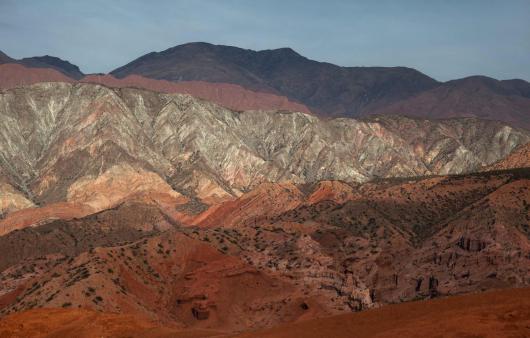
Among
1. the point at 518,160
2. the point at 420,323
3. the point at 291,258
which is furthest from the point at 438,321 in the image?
the point at 518,160

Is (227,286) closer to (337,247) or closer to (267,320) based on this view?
(267,320)

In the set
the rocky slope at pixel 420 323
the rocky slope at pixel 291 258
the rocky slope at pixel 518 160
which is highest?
the rocky slope at pixel 518 160

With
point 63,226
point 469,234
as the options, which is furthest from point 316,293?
point 63,226

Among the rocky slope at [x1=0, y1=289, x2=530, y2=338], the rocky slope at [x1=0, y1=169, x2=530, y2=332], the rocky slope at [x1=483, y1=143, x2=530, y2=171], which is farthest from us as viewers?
the rocky slope at [x1=483, y1=143, x2=530, y2=171]

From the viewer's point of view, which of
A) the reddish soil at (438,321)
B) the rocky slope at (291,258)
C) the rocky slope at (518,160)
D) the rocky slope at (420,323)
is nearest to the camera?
the reddish soil at (438,321)

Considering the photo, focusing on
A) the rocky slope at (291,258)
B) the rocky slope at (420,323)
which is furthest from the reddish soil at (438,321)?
the rocky slope at (291,258)

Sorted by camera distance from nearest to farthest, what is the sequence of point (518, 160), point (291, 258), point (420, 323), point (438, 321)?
point (438, 321) < point (420, 323) < point (291, 258) < point (518, 160)

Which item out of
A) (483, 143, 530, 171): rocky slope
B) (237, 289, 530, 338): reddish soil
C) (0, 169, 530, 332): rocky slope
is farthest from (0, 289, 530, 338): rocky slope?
(483, 143, 530, 171): rocky slope

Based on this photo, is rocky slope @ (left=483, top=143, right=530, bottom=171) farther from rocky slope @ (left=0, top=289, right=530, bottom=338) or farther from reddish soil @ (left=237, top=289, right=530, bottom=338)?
reddish soil @ (left=237, top=289, right=530, bottom=338)

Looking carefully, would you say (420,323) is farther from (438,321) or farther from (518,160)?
(518,160)

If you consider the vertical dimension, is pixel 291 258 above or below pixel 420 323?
below

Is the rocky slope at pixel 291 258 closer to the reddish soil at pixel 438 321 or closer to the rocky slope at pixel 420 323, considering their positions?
the rocky slope at pixel 420 323

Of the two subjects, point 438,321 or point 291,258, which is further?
point 291,258
